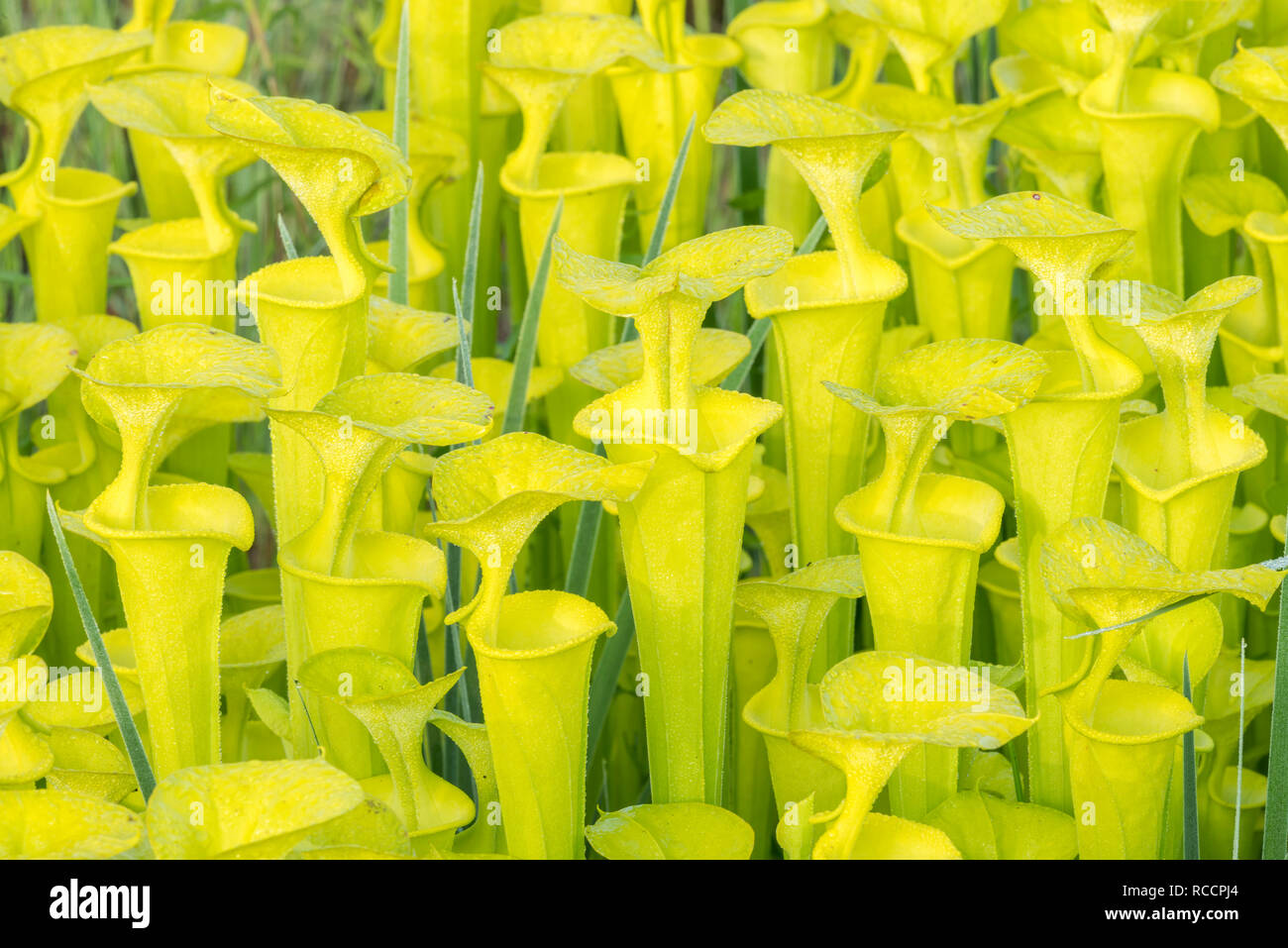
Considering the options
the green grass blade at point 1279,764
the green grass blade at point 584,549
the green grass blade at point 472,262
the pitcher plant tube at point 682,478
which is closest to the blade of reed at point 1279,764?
the green grass blade at point 1279,764

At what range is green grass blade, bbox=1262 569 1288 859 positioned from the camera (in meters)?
0.75

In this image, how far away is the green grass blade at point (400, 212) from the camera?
917 mm

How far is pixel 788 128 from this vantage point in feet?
2.73

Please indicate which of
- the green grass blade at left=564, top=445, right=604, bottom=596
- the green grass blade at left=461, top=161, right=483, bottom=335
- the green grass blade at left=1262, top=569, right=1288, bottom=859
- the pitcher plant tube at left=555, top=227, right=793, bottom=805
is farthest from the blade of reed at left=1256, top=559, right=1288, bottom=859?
the green grass blade at left=461, top=161, right=483, bottom=335

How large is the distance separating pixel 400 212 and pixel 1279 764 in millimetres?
631

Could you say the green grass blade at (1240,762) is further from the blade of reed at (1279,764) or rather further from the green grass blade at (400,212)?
the green grass blade at (400,212)

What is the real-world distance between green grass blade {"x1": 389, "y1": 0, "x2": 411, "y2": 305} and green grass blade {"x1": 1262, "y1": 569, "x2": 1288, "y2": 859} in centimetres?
57

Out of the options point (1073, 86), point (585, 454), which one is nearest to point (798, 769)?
point (585, 454)

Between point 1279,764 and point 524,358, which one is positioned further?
point 524,358

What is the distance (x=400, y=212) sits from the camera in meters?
0.95

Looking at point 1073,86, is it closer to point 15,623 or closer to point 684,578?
point 684,578

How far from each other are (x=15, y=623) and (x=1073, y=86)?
0.79 metres

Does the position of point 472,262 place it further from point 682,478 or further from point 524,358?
point 682,478

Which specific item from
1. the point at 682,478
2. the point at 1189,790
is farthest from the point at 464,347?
the point at 1189,790
